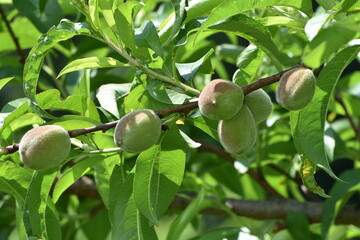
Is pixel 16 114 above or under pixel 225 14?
under

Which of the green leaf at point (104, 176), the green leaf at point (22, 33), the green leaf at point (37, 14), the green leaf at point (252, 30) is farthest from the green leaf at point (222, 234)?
the green leaf at point (22, 33)

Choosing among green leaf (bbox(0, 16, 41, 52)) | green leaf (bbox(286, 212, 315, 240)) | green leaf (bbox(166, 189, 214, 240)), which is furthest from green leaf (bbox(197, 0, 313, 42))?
green leaf (bbox(0, 16, 41, 52))

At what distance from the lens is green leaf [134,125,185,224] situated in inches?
40.6

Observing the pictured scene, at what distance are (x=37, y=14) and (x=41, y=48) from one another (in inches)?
22.6

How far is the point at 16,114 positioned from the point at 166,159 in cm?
26

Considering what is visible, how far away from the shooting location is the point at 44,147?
912mm

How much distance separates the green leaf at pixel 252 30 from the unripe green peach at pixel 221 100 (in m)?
0.12

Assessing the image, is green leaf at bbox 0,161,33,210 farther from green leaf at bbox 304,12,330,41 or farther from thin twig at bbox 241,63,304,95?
green leaf at bbox 304,12,330,41

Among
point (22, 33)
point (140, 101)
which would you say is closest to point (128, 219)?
point (140, 101)

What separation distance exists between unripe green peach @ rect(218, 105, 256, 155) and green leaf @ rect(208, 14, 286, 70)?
122mm

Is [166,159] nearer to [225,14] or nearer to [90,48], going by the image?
[225,14]

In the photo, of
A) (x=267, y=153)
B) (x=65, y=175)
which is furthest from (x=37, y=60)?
(x=267, y=153)

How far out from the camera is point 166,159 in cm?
106

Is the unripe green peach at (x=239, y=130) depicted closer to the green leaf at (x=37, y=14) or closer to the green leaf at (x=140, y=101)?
the green leaf at (x=140, y=101)
